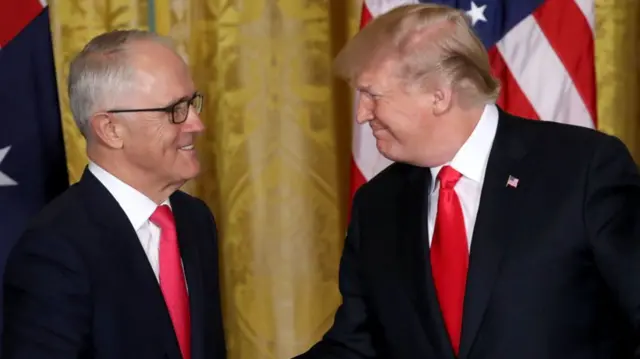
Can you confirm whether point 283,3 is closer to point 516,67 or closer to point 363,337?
point 516,67

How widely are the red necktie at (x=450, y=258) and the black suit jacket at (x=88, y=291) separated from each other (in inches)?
18.1

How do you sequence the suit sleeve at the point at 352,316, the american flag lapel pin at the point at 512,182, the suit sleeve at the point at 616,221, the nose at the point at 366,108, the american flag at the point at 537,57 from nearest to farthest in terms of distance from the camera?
the suit sleeve at the point at 616,221
the american flag lapel pin at the point at 512,182
the nose at the point at 366,108
the suit sleeve at the point at 352,316
the american flag at the point at 537,57

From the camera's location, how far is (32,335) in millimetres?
1591

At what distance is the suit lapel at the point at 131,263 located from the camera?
5.64 ft

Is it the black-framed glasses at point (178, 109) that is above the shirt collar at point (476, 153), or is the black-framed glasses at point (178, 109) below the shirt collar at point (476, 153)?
above

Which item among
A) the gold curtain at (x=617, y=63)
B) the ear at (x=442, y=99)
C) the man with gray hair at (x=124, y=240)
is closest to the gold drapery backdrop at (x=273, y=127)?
the gold curtain at (x=617, y=63)

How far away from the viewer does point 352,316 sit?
1891 mm

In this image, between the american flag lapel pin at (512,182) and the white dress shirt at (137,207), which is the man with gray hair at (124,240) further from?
the american flag lapel pin at (512,182)

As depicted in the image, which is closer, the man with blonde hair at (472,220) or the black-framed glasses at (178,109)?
the man with blonde hair at (472,220)

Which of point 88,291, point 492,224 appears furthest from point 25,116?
point 492,224

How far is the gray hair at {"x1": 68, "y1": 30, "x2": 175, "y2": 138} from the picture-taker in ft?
5.91

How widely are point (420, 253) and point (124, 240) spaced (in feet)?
1.74

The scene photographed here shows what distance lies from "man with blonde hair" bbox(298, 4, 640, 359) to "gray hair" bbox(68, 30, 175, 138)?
0.40 metres

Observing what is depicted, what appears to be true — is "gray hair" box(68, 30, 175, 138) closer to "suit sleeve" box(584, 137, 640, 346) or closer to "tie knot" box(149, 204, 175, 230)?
"tie knot" box(149, 204, 175, 230)
